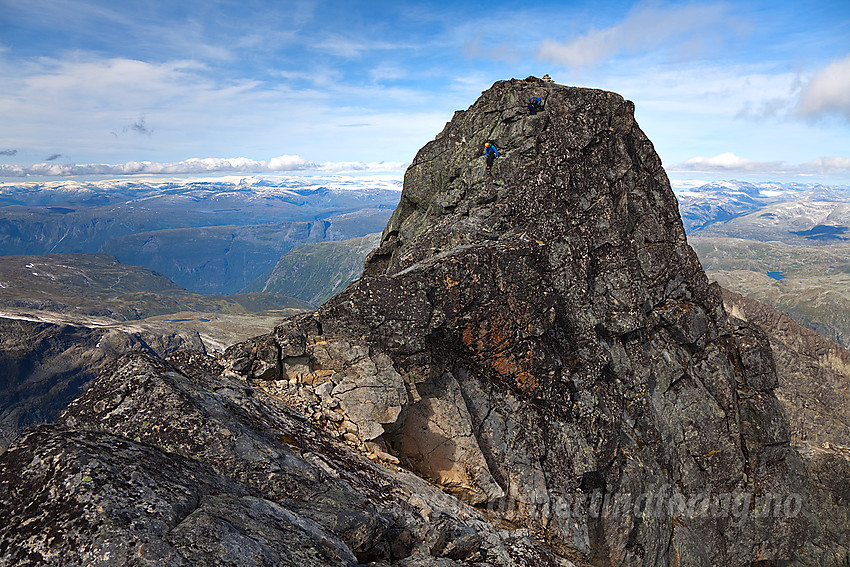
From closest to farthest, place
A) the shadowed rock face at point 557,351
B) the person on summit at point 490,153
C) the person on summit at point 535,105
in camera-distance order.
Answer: the shadowed rock face at point 557,351, the person on summit at point 490,153, the person on summit at point 535,105

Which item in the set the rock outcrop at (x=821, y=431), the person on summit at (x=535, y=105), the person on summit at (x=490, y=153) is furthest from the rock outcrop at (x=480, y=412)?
the rock outcrop at (x=821, y=431)

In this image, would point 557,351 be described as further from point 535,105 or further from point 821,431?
point 821,431

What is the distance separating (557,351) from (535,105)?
1973 centimetres

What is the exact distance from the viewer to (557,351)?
29797 millimetres

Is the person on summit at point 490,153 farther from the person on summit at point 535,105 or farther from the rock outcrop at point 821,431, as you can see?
the rock outcrop at point 821,431

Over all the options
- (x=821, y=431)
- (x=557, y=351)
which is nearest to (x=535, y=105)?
(x=557, y=351)

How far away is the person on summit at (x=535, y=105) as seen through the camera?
36500 mm

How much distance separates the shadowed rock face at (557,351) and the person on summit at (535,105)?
0.78m

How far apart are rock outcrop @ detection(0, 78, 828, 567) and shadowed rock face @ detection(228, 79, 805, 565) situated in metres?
0.14

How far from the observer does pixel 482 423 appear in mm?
25438

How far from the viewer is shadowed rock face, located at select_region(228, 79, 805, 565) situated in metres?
23.9

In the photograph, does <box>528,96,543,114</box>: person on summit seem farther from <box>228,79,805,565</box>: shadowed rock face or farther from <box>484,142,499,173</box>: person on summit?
<box>484,142,499,173</box>: person on summit

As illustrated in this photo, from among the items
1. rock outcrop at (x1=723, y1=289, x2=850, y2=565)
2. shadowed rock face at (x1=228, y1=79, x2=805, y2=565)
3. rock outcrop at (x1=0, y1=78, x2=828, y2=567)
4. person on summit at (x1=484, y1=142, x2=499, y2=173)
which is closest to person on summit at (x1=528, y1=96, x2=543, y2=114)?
shadowed rock face at (x1=228, y1=79, x2=805, y2=565)

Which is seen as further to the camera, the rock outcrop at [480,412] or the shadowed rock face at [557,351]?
the shadowed rock face at [557,351]
